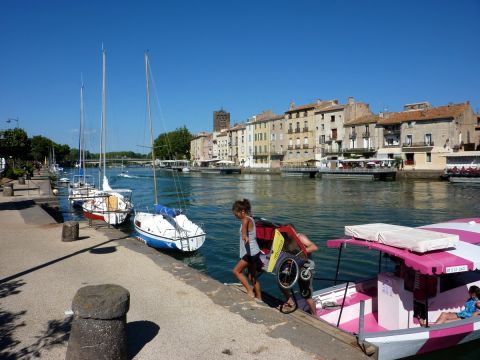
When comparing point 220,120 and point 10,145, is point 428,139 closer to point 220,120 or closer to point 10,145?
point 10,145

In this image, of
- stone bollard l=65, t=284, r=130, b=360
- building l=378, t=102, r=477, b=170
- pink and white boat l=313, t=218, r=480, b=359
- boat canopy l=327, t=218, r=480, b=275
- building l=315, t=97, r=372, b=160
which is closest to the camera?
stone bollard l=65, t=284, r=130, b=360

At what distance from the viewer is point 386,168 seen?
6500cm

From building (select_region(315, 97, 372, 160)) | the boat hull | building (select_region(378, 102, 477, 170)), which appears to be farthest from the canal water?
building (select_region(315, 97, 372, 160))

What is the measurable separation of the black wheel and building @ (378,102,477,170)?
2451 inches

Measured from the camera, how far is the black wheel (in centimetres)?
657

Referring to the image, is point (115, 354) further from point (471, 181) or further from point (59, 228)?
point (471, 181)

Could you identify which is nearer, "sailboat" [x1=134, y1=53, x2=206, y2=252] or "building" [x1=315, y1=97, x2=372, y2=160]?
"sailboat" [x1=134, y1=53, x2=206, y2=252]

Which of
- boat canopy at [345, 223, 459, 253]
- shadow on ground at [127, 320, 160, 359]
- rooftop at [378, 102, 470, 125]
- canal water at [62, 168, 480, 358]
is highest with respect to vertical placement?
rooftop at [378, 102, 470, 125]

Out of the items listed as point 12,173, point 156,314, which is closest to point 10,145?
point 12,173

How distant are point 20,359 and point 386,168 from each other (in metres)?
66.0

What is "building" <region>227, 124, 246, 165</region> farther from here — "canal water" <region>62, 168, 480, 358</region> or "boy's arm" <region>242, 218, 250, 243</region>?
"boy's arm" <region>242, 218, 250, 243</region>

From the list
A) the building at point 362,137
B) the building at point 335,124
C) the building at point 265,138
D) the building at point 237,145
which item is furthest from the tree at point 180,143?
the building at point 362,137

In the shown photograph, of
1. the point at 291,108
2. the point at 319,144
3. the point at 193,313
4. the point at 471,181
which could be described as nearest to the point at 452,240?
the point at 193,313

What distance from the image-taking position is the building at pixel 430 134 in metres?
63.5
